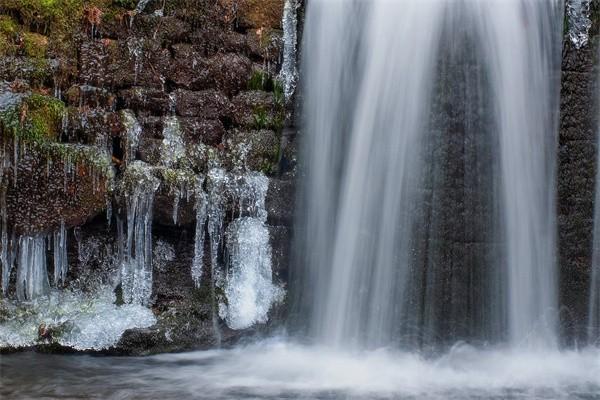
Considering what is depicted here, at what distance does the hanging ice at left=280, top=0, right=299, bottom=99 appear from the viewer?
4.68m

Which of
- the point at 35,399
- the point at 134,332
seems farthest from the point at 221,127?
the point at 35,399

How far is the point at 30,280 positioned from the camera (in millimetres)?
4160

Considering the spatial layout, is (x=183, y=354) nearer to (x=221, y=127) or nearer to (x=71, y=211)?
(x=71, y=211)

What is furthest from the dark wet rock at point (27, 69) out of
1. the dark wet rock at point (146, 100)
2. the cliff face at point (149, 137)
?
the dark wet rock at point (146, 100)

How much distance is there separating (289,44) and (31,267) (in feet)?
7.59

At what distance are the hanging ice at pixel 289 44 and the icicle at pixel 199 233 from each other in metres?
0.96

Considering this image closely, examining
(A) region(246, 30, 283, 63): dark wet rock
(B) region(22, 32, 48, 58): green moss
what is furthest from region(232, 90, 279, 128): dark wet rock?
(B) region(22, 32, 48, 58): green moss

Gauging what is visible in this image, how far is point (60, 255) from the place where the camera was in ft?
13.9

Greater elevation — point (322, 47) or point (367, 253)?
point (322, 47)

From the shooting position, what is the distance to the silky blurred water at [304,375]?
11.7 feet

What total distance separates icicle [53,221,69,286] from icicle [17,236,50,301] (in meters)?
0.07

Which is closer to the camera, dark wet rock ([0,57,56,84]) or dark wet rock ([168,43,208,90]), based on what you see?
dark wet rock ([0,57,56,84])

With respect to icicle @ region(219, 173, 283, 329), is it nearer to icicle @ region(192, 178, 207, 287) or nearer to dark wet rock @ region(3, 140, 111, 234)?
icicle @ region(192, 178, 207, 287)

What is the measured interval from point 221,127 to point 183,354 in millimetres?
1555
